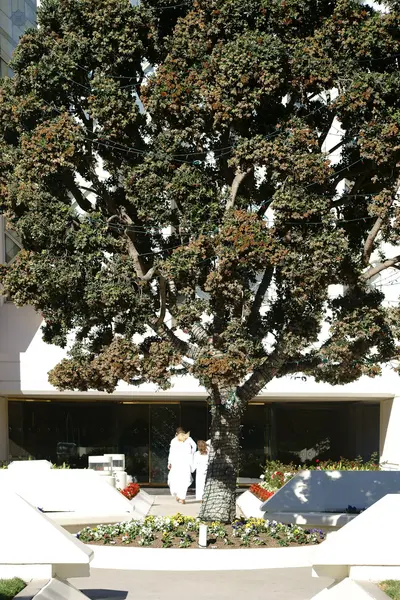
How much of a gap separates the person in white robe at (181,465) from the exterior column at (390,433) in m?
5.71

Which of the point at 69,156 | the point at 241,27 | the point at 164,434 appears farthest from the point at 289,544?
the point at 164,434

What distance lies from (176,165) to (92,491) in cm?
798

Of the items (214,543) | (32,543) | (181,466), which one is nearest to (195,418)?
(181,466)

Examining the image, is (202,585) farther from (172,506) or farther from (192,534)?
(172,506)

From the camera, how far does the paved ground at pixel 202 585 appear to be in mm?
10906

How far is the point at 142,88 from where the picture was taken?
13016mm

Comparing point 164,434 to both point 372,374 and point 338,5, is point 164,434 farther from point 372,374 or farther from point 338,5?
point 338,5

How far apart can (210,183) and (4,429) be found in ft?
52.4

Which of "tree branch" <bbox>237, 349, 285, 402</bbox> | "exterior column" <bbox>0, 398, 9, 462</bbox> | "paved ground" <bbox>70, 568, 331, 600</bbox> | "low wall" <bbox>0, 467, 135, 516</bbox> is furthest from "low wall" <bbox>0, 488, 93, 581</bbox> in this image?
"exterior column" <bbox>0, 398, 9, 462</bbox>

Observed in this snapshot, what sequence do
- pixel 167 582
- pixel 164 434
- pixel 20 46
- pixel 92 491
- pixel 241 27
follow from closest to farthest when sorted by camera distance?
pixel 167 582, pixel 241 27, pixel 20 46, pixel 92 491, pixel 164 434

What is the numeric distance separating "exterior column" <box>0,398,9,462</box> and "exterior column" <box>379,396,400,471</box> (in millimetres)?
10634

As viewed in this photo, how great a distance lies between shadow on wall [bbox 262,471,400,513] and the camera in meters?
17.7

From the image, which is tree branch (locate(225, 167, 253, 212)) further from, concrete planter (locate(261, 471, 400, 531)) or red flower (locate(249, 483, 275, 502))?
red flower (locate(249, 483, 275, 502))

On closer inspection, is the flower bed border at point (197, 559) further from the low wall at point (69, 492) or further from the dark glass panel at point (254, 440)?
the dark glass panel at point (254, 440)
